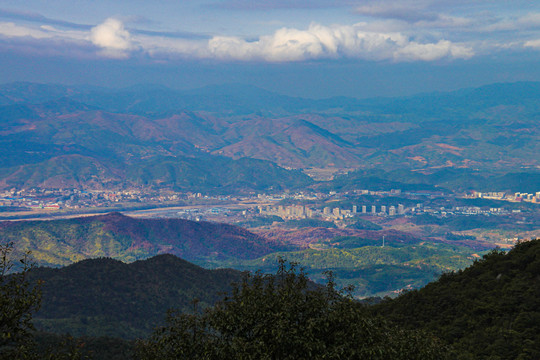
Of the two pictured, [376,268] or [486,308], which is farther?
[376,268]

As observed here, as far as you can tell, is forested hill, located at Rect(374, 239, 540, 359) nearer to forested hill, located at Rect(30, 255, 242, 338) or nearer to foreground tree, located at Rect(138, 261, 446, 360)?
foreground tree, located at Rect(138, 261, 446, 360)

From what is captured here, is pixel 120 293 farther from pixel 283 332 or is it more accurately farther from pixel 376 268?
pixel 376 268

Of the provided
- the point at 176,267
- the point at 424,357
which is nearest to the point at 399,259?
the point at 176,267

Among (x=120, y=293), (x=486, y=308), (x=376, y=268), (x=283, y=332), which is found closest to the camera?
(x=283, y=332)

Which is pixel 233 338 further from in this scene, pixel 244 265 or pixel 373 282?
pixel 244 265

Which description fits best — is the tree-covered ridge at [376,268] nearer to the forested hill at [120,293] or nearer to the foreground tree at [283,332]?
the forested hill at [120,293]

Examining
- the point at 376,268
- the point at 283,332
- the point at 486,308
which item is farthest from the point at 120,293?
the point at 376,268

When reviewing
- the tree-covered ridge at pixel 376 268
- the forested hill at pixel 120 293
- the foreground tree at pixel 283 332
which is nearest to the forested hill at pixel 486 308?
the foreground tree at pixel 283 332
